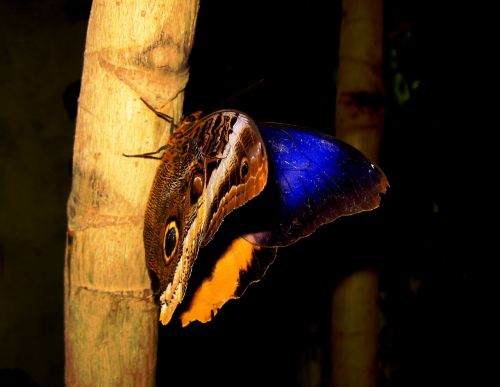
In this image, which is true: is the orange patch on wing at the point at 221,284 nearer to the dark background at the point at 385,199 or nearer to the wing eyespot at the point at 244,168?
the wing eyespot at the point at 244,168

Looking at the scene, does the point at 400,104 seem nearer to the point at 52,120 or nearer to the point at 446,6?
the point at 446,6

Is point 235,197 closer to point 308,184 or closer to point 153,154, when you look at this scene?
point 153,154

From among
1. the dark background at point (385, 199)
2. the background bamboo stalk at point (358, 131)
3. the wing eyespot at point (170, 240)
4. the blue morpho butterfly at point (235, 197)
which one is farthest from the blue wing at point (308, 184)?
the dark background at point (385, 199)

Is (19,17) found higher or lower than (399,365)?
higher

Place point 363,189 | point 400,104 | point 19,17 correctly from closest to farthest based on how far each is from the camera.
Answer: point 363,189 < point 400,104 < point 19,17

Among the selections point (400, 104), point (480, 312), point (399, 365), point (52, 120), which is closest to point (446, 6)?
point (400, 104)

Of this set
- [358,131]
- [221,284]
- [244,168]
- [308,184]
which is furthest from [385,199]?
A: [244,168]

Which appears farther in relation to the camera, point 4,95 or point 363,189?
point 4,95
